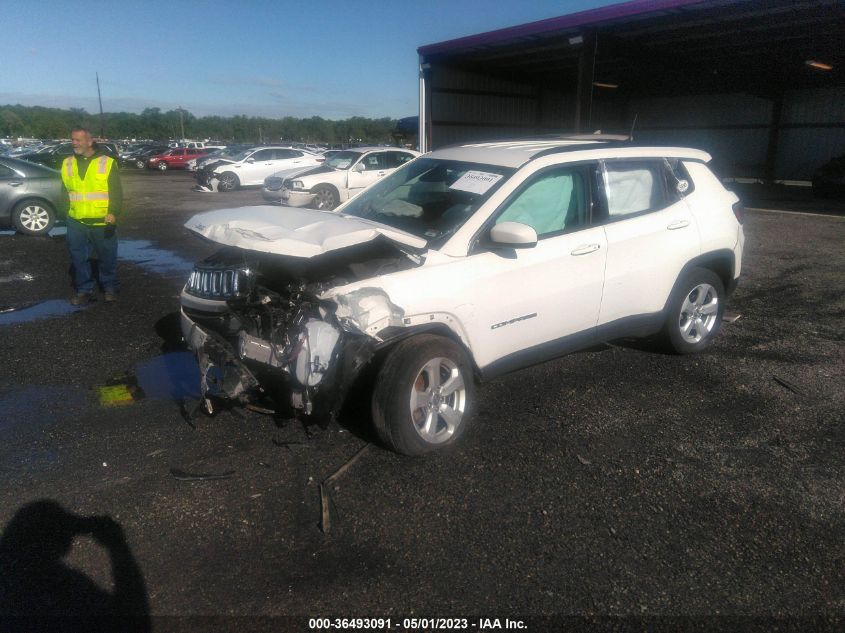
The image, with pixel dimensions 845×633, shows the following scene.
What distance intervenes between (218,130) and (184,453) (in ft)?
393

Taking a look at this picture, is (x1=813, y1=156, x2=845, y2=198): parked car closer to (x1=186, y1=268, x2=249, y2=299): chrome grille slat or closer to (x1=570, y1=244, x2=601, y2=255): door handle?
(x1=570, y1=244, x2=601, y2=255): door handle

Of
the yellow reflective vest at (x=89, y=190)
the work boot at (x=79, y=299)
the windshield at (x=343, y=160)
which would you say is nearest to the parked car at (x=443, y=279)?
the yellow reflective vest at (x=89, y=190)

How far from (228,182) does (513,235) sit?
20653 mm

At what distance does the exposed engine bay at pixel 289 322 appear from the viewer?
322 cm

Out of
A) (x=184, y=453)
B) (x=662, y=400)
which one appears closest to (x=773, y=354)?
(x=662, y=400)

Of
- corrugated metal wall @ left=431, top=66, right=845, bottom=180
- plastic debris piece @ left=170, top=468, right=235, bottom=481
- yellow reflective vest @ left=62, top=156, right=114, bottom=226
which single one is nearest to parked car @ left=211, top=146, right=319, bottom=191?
corrugated metal wall @ left=431, top=66, right=845, bottom=180

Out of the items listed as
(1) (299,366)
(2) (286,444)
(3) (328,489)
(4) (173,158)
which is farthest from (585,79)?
(4) (173,158)

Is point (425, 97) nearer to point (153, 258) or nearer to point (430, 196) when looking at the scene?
point (153, 258)

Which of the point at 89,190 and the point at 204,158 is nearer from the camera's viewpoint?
the point at 89,190

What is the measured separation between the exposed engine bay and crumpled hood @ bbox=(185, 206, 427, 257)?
0.11 m

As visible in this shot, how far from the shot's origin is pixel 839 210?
16.9 meters

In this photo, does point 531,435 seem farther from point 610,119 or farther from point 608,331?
point 610,119

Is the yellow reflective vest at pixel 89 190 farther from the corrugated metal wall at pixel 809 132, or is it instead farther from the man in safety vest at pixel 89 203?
the corrugated metal wall at pixel 809 132

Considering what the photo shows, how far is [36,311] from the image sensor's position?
6.57 m
